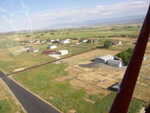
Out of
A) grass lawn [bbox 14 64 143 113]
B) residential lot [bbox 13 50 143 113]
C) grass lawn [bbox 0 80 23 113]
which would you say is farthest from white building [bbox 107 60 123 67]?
grass lawn [bbox 0 80 23 113]

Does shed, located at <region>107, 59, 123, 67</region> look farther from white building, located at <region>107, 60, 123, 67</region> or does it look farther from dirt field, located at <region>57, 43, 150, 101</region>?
dirt field, located at <region>57, 43, 150, 101</region>


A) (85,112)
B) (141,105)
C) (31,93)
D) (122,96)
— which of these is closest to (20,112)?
(31,93)

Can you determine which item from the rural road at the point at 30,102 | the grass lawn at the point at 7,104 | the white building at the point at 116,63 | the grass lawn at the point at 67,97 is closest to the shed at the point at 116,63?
the white building at the point at 116,63

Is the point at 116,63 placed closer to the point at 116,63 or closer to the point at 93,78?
the point at 116,63

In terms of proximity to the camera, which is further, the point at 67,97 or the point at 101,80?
the point at 101,80

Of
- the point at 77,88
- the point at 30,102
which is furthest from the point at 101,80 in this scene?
the point at 30,102

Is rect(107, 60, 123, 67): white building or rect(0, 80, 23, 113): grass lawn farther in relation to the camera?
rect(107, 60, 123, 67): white building

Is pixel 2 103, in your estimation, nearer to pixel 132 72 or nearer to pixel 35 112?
pixel 35 112

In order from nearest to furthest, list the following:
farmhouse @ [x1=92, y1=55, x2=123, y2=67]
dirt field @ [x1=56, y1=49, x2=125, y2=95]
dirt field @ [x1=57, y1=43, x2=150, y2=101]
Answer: dirt field @ [x1=57, y1=43, x2=150, y2=101]
dirt field @ [x1=56, y1=49, x2=125, y2=95]
farmhouse @ [x1=92, y1=55, x2=123, y2=67]
